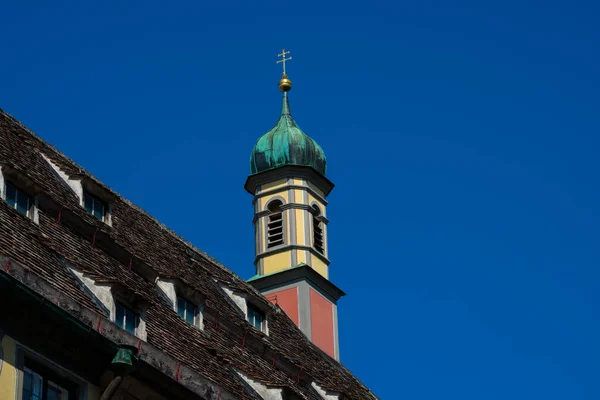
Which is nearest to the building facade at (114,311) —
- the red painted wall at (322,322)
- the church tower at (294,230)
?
the red painted wall at (322,322)

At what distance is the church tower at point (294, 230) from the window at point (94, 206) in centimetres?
1878

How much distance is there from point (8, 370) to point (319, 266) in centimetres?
3313

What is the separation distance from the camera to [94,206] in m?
32.5

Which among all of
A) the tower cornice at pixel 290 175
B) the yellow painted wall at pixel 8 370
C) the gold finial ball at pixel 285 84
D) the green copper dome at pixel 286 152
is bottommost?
the yellow painted wall at pixel 8 370

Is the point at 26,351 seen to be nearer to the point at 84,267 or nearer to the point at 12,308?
the point at 12,308

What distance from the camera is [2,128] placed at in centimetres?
3272

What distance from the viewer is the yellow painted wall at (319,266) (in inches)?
2117

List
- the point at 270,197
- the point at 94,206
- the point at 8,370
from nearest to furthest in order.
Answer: the point at 8,370 < the point at 94,206 < the point at 270,197

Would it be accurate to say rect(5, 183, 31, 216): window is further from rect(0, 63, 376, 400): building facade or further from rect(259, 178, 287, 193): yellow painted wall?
rect(259, 178, 287, 193): yellow painted wall

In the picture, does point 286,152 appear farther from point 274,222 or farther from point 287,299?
point 287,299

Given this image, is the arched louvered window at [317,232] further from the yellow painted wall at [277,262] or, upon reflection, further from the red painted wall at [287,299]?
the red painted wall at [287,299]

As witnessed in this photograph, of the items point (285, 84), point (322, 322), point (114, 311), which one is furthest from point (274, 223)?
point (114, 311)

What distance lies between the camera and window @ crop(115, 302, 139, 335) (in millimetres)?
25000

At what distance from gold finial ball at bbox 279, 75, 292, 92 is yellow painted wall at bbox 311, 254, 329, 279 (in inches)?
351
